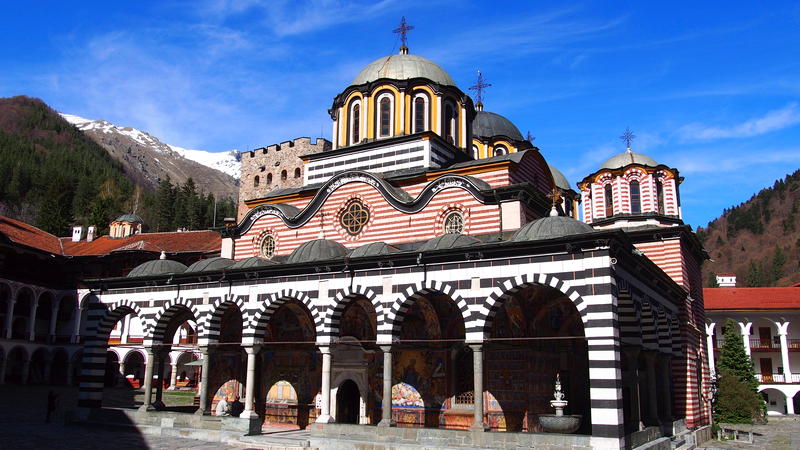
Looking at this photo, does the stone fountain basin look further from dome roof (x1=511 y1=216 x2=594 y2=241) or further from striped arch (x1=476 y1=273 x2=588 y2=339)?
dome roof (x1=511 y1=216 x2=594 y2=241)

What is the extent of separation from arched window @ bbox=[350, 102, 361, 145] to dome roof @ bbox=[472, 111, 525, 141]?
11043 mm

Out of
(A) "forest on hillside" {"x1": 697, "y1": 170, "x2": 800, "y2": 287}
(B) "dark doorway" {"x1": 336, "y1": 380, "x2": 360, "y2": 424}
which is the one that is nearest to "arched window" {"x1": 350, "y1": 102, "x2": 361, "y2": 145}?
(B) "dark doorway" {"x1": 336, "y1": 380, "x2": 360, "y2": 424}

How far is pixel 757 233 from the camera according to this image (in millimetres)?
113438

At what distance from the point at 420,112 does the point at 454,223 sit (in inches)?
223

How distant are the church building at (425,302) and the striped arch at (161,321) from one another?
6cm

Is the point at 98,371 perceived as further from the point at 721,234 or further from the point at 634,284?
the point at 721,234

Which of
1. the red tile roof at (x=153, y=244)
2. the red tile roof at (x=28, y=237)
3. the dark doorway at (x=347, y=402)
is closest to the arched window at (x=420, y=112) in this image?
the dark doorway at (x=347, y=402)

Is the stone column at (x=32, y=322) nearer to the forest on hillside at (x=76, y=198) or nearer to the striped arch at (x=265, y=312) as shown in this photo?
the forest on hillside at (x=76, y=198)

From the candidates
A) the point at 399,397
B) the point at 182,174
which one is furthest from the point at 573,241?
the point at 182,174

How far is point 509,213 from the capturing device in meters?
19.1

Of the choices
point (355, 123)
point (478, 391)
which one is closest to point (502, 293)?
point (478, 391)

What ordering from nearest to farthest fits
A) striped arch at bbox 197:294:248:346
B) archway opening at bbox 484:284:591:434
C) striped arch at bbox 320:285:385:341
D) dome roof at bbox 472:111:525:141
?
1. striped arch at bbox 320:285:385:341
2. archway opening at bbox 484:284:591:434
3. striped arch at bbox 197:294:248:346
4. dome roof at bbox 472:111:525:141

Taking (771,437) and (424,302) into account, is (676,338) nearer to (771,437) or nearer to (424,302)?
(771,437)

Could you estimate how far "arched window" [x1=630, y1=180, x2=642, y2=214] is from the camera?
90.0 ft
